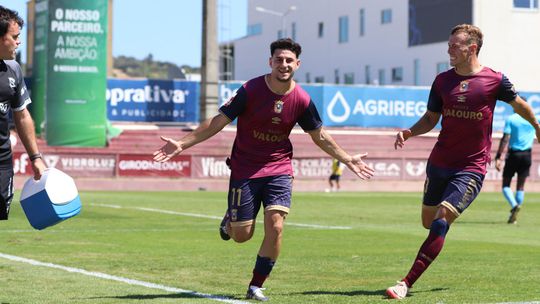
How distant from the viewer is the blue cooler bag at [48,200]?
958 cm

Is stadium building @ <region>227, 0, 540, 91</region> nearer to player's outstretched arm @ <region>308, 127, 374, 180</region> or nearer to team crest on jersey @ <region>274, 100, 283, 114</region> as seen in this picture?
player's outstretched arm @ <region>308, 127, 374, 180</region>

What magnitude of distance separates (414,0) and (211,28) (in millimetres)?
30935

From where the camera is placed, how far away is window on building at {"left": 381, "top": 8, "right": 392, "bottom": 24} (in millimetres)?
79625

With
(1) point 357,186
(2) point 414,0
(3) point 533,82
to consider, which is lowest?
(1) point 357,186

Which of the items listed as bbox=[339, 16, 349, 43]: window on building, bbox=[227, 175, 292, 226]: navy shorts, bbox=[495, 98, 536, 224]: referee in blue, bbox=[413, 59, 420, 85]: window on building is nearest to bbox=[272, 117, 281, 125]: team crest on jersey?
bbox=[227, 175, 292, 226]: navy shorts

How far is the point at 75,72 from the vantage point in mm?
44125

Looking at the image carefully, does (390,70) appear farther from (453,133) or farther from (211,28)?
(453,133)

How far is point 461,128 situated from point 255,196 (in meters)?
1.96

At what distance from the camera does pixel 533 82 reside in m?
73.0

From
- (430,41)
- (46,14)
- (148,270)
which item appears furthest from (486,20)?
(148,270)

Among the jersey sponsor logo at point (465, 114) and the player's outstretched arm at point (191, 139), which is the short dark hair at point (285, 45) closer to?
the player's outstretched arm at point (191, 139)

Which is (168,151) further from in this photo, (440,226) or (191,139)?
(440,226)

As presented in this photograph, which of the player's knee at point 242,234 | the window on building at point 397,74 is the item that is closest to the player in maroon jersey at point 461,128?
the player's knee at point 242,234

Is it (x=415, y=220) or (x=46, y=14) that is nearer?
(x=415, y=220)
